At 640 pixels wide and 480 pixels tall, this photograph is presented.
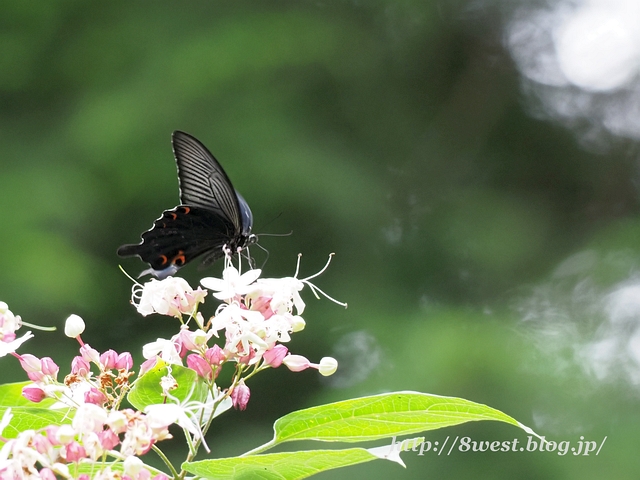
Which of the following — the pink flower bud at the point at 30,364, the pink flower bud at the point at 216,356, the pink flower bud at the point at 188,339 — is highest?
the pink flower bud at the point at 188,339

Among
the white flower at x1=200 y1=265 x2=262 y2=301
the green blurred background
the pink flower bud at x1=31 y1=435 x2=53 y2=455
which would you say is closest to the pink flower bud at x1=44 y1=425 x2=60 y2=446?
the pink flower bud at x1=31 y1=435 x2=53 y2=455

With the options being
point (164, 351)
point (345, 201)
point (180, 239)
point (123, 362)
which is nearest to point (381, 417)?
point (164, 351)

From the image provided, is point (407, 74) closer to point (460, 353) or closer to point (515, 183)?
point (515, 183)

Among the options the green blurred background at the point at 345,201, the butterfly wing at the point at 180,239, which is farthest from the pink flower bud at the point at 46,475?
the green blurred background at the point at 345,201

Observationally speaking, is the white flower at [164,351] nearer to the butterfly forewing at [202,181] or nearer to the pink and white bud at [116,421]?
the pink and white bud at [116,421]

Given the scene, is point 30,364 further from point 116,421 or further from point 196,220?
point 196,220

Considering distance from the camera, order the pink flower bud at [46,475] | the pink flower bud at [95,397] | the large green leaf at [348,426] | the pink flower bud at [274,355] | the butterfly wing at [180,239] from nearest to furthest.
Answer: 1. the pink flower bud at [46,475]
2. the large green leaf at [348,426]
3. the pink flower bud at [95,397]
4. the pink flower bud at [274,355]
5. the butterfly wing at [180,239]

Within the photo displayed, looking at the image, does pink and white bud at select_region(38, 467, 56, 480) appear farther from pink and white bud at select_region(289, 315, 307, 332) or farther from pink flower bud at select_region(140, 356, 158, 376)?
pink and white bud at select_region(289, 315, 307, 332)
